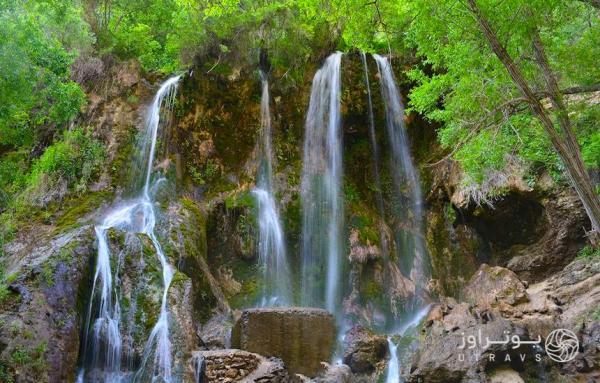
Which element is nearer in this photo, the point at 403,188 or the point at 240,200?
the point at 240,200

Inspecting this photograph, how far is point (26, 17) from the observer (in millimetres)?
8539

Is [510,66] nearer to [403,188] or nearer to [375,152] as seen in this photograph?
[403,188]

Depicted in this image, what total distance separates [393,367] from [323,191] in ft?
19.5

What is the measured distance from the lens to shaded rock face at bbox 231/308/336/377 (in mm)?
8867

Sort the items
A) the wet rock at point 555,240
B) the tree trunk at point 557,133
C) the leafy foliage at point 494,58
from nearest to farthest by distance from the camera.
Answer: the tree trunk at point 557,133, the leafy foliage at point 494,58, the wet rock at point 555,240

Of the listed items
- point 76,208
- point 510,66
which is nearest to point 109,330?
point 76,208

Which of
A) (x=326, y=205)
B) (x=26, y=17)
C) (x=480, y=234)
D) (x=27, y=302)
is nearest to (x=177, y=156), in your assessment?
(x=326, y=205)

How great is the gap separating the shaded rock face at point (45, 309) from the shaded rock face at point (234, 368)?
211 cm

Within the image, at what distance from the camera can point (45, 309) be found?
7633 mm

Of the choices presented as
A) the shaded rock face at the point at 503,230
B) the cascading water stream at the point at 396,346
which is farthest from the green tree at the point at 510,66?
the cascading water stream at the point at 396,346

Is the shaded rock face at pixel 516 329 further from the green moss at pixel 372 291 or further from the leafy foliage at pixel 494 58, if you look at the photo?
the leafy foliage at pixel 494 58

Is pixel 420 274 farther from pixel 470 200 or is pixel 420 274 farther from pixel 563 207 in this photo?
pixel 563 207

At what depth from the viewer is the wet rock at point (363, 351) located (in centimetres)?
980

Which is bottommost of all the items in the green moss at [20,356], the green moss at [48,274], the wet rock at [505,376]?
the wet rock at [505,376]
